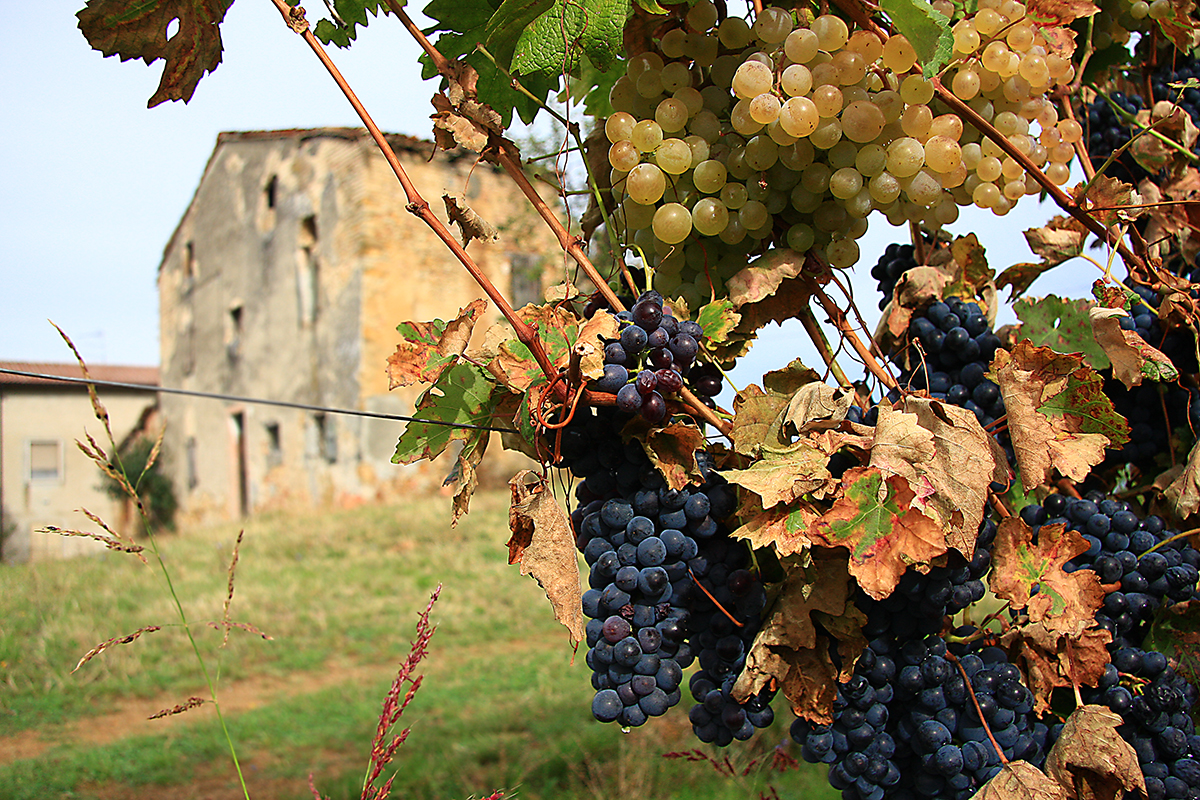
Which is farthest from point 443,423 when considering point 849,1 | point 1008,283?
point 1008,283

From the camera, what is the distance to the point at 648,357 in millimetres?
896

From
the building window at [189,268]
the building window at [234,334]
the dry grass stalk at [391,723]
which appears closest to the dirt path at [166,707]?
the dry grass stalk at [391,723]

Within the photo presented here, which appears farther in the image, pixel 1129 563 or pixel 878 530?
pixel 1129 563

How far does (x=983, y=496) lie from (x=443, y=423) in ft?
1.84

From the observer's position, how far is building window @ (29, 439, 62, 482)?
16328 millimetres

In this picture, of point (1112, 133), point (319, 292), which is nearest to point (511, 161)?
point (1112, 133)

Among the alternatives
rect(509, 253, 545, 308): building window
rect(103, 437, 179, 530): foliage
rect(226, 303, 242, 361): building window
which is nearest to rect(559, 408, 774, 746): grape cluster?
rect(509, 253, 545, 308): building window

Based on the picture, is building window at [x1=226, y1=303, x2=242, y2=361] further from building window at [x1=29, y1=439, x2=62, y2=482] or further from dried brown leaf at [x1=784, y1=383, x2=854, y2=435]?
dried brown leaf at [x1=784, y1=383, x2=854, y2=435]

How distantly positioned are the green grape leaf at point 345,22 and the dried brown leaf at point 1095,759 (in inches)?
50.0

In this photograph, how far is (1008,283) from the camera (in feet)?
4.27

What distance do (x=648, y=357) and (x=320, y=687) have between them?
17.1ft

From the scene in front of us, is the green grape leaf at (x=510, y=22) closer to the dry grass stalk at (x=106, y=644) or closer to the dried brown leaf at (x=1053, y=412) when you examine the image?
the dried brown leaf at (x=1053, y=412)

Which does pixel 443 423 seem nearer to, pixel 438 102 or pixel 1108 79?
pixel 438 102

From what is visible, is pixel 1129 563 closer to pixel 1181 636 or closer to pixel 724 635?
pixel 1181 636
